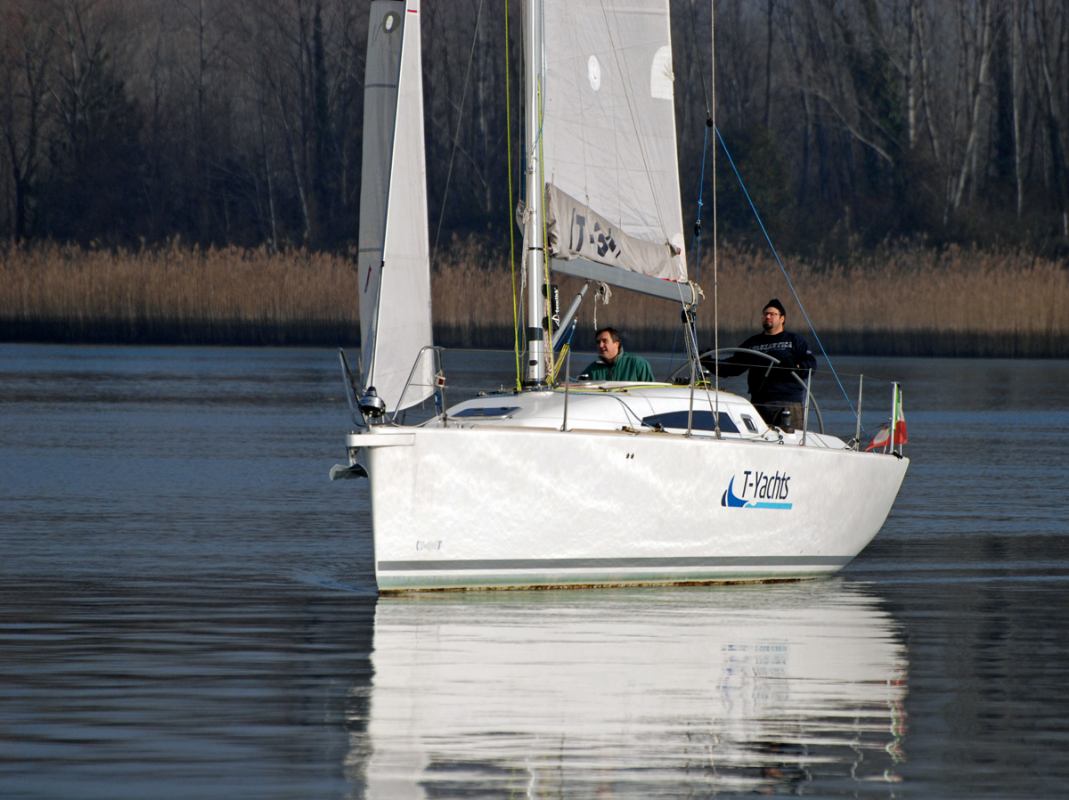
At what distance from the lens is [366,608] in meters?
12.0

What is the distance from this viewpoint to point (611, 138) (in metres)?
13.7

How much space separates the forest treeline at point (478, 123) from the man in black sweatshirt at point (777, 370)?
36478mm

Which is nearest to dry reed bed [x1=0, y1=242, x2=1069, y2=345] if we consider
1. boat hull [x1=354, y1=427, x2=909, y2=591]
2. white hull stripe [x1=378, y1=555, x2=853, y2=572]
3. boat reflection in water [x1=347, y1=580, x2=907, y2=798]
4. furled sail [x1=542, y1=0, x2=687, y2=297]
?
furled sail [x1=542, y1=0, x2=687, y2=297]

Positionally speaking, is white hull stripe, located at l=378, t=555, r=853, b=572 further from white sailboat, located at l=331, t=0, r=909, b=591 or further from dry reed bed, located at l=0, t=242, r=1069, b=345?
dry reed bed, located at l=0, t=242, r=1069, b=345

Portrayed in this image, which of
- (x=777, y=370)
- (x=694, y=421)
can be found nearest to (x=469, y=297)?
(x=777, y=370)

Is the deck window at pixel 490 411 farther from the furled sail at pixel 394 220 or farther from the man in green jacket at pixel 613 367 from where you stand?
the man in green jacket at pixel 613 367

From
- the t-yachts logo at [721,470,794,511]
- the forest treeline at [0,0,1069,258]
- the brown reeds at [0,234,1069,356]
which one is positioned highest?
the forest treeline at [0,0,1069,258]

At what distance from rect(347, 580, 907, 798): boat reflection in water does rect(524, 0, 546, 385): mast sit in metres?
1.60

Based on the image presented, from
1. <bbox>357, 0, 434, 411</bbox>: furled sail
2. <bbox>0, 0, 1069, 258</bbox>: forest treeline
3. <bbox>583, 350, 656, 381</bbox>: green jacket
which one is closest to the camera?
<bbox>357, 0, 434, 411</bbox>: furled sail

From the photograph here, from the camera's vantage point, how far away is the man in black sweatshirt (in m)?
13.6

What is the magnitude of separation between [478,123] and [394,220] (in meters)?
51.1

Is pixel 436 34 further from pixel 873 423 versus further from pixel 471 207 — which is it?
pixel 873 423

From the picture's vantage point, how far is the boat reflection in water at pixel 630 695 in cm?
783

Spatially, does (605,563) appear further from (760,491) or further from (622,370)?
A: (622,370)
